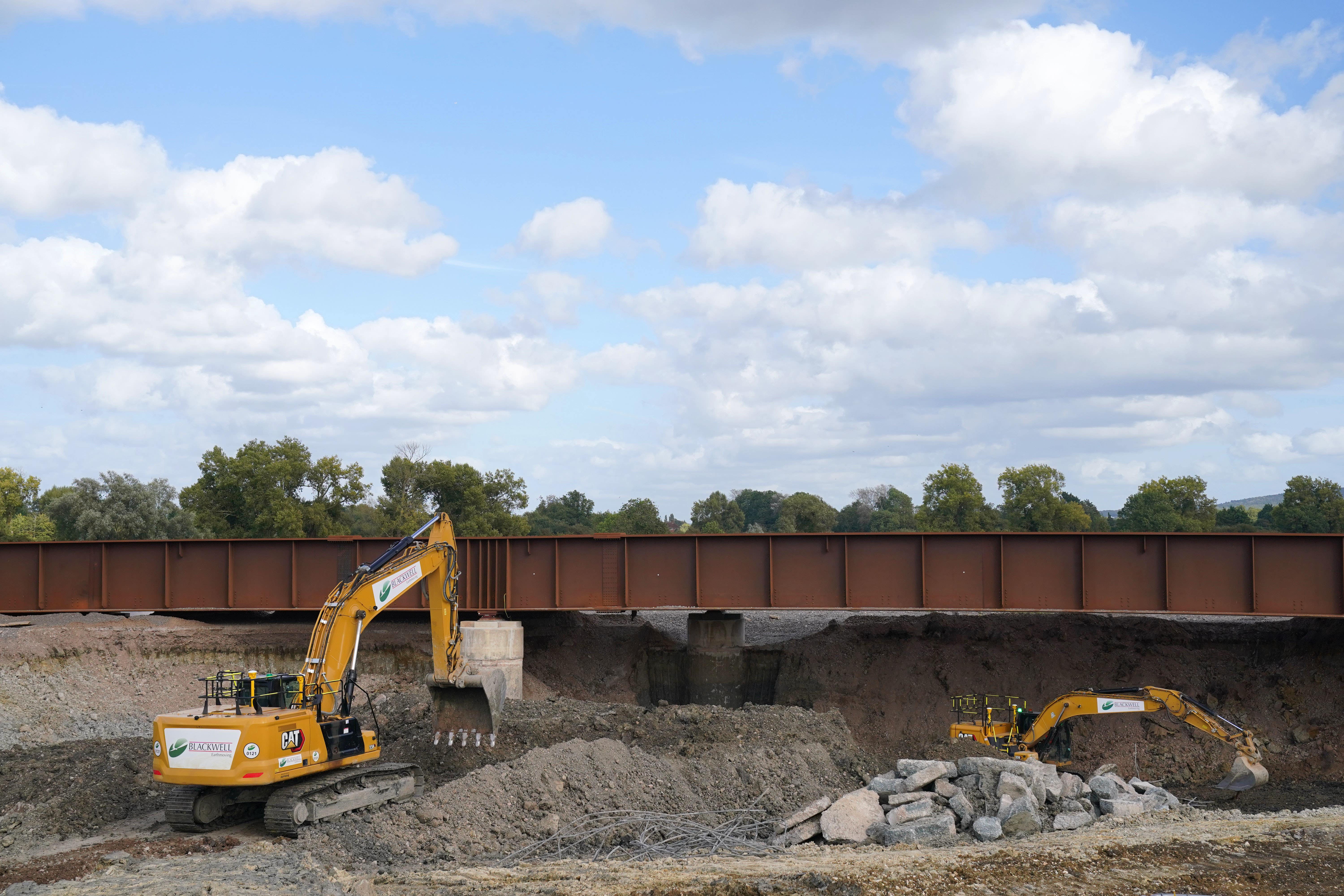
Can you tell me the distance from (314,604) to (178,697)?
4035 mm

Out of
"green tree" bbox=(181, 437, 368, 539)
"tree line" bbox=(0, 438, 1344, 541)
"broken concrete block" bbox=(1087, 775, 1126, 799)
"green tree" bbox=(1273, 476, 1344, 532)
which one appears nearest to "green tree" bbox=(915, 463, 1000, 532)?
"tree line" bbox=(0, 438, 1344, 541)

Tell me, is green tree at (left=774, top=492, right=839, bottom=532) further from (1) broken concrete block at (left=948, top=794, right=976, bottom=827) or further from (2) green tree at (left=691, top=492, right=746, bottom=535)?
(1) broken concrete block at (left=948, top=794, right=976, bottom=827)

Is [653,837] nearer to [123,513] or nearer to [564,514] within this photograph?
[123,513]

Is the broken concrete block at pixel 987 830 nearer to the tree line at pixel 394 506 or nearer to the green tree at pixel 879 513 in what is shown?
the tree line at pixel 394 506

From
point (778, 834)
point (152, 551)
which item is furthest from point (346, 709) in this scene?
point (152, 551)

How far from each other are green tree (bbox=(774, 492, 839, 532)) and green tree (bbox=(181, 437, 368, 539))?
4347 cm

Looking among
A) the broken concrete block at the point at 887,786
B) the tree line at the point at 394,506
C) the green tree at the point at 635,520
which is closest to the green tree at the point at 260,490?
the tree line at the point at 394,506

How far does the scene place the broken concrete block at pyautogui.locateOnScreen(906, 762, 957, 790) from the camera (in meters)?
16.2

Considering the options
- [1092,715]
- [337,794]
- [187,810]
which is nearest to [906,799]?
[1092,715]

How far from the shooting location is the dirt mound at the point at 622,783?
14.7m

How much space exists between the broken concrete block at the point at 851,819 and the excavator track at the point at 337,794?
660 cm

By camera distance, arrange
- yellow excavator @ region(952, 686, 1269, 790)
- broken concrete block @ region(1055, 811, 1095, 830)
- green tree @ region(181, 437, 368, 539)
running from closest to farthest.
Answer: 1. broken concrete block @ region(1055, 811, 1095, 830)
2. yellow excavator @ region(952, 686, 1269, 790)
3. green tree @ region(181, 437, 368, 539)

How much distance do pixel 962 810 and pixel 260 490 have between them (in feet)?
189

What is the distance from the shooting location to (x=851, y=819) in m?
15.2
